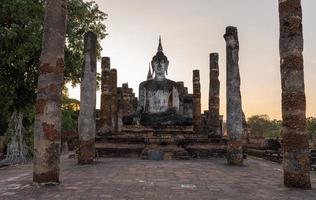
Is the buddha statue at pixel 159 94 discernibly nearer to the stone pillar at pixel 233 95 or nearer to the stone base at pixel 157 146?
the stone base at pixel 157 146

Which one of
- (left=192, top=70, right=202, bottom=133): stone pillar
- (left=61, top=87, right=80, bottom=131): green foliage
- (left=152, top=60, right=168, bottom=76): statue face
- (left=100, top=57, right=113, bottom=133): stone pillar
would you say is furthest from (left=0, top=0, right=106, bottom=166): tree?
(left=61, top=87, right=80, bottom=131): green foliage

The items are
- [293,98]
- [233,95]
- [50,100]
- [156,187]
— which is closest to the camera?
[156,187]

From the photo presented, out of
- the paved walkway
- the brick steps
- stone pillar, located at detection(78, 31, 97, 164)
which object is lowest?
the paved walkway

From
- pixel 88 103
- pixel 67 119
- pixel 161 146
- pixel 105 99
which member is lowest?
pixel 161 146

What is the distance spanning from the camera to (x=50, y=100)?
9.02 meters

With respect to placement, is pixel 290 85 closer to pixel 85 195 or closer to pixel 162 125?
pixel 85 195

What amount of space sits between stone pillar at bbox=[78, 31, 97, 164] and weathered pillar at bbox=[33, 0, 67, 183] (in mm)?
4891

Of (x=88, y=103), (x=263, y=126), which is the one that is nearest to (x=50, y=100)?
(x=88, y=103)

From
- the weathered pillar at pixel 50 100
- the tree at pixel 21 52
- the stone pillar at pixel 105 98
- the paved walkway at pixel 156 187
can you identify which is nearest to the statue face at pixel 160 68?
the stone pillar at pixel 105 98

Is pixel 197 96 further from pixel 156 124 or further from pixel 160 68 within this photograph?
pixel 156 124

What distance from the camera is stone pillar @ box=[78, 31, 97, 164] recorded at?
14.1 metres

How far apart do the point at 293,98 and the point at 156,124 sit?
1552 cm

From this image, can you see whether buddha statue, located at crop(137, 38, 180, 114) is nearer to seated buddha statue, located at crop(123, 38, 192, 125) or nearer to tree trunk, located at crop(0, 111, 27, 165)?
seated buddha statue, located at crop(123, 38, 192, 125)

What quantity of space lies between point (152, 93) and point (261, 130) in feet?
204
